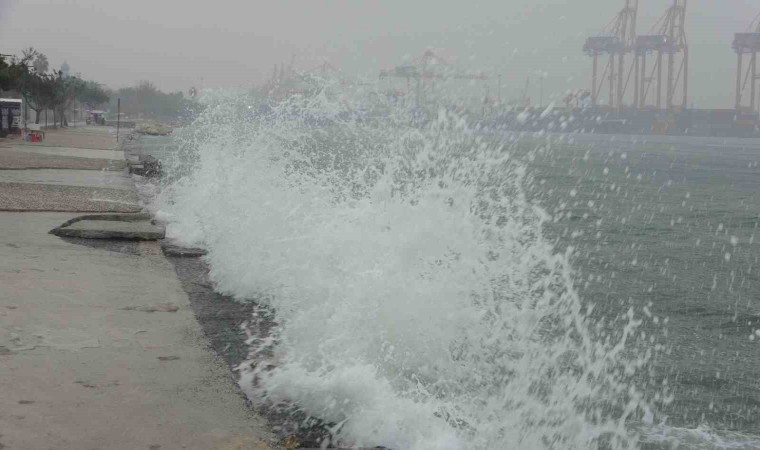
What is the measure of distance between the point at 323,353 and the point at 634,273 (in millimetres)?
7638

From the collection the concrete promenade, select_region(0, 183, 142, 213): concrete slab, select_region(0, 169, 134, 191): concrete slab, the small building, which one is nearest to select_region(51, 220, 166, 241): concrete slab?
the concrete promenade

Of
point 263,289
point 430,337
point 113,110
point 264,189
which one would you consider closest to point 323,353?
point 430,337

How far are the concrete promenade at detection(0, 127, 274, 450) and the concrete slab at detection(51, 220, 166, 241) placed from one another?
0.49m

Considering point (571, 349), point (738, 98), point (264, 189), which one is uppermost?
point (738, 98)

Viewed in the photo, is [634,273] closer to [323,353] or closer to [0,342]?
[323,353]

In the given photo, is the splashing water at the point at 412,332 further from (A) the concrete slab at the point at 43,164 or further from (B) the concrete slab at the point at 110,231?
(A) the concrete slab at the point at 43,164

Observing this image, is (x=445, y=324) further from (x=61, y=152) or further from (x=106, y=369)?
(x=61, y=152)

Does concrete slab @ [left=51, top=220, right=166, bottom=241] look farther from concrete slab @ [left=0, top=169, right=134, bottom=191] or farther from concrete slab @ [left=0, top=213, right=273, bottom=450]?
concrete slab @ [left=0, top=169, right=134, bottom=191]

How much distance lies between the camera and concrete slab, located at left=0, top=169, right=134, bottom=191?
41.7ft

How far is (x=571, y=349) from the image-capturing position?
589cm

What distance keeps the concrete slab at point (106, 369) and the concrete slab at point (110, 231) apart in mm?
1539

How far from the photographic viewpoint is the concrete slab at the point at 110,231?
7.19m

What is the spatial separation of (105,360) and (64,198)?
7.33 m

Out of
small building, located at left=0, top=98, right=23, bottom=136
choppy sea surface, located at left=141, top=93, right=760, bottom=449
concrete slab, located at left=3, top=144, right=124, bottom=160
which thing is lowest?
choppy sea surface, located at left=141, top=93, right=760, bottom=449
